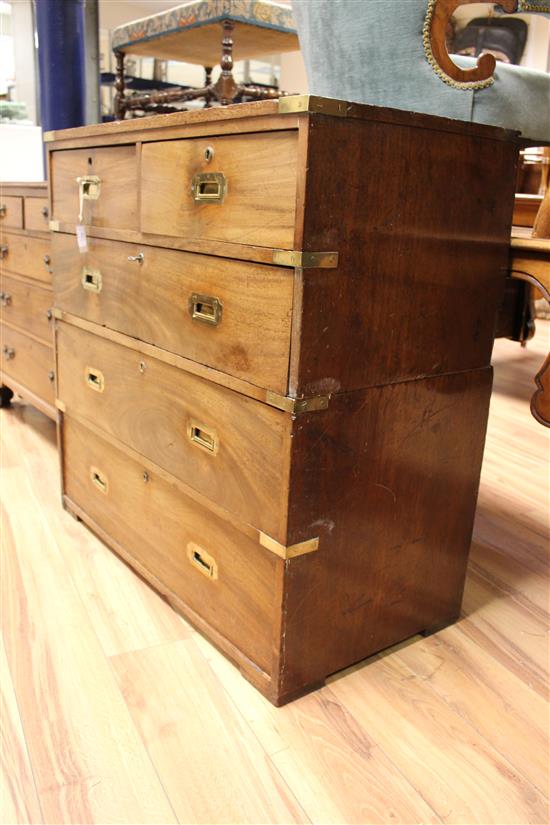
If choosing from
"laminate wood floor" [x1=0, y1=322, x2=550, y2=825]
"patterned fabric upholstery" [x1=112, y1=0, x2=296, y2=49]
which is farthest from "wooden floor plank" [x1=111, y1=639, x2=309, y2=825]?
"patterned fabric upholstery" [x1=112, y1=0, x2=296, y2=49]

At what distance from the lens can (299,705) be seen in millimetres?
1140

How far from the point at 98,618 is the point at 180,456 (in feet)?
1.25

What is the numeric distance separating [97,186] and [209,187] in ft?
1.41

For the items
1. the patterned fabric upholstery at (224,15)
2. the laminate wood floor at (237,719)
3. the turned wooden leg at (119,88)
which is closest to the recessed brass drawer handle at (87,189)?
the laminate wood floor at (237,719)

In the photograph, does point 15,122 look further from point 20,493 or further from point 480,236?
point 480,236

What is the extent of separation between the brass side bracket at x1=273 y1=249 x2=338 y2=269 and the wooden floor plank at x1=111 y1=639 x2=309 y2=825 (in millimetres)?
707

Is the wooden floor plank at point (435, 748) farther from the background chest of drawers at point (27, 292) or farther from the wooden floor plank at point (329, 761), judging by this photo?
the background chest of drawers at point (27, 292)

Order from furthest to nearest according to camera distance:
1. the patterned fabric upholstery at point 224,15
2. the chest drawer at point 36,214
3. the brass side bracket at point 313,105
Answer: the patterned fabric upholstery at point 224,15, the chest drawer at point 36,214, the brass side bracket at point 313,105

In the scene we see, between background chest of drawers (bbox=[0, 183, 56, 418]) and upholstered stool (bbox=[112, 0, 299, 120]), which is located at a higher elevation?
upholstered stool (bbox=[112, 0, 299, 120])

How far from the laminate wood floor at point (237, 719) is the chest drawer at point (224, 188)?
2.41 ft

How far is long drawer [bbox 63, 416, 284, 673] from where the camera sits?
1132 mm

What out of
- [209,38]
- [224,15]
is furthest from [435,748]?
[209,38]

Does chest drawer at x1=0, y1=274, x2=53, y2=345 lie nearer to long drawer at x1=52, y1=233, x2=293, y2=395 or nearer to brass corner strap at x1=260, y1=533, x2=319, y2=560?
long drawer at x1=52, y1=233, x2=293, y2=395

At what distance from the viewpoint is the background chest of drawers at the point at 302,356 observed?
960 millimetres
